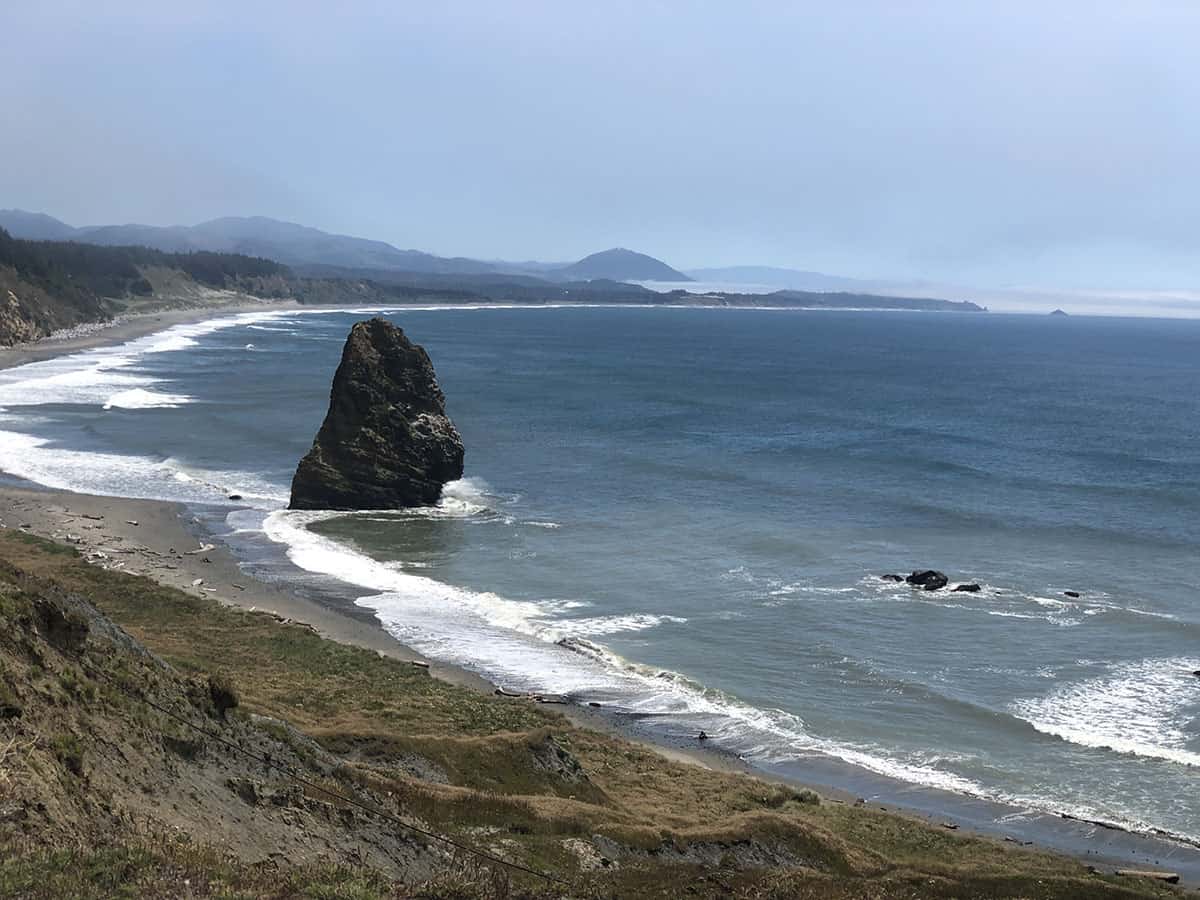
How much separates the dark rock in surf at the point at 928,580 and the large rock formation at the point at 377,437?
83.4ft

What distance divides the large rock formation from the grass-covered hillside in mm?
26755

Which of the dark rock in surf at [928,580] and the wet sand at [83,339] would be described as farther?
the wet sand at [83,339]

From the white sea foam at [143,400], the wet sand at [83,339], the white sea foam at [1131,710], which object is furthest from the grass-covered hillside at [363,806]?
the wet sand at [83,339]

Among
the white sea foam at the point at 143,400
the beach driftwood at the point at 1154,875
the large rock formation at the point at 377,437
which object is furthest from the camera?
the white sea foam at the point at 143,400

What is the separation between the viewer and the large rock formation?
56.4 meters

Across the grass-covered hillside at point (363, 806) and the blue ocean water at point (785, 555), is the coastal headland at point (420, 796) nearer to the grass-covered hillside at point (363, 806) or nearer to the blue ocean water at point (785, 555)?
the grass-covered hillside at point (363, 806)

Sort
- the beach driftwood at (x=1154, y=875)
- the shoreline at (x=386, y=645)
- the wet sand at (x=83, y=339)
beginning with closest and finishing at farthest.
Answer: the beach driftwood at (x=1154, y=875), the shoreline at (x=386, y=645), the wet sand at (x=83, y=339)

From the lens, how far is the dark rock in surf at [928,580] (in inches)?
1743

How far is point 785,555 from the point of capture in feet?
162

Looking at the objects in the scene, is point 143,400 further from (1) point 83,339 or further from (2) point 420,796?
(2) point 420,796

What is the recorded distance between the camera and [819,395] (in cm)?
11712

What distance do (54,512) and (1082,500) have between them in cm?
5342

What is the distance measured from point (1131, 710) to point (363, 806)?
23.8 metres

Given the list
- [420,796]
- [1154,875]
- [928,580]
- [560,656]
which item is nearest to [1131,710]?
[1154,875]
